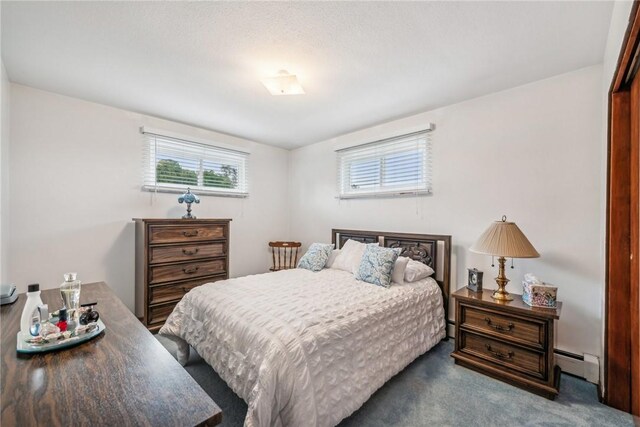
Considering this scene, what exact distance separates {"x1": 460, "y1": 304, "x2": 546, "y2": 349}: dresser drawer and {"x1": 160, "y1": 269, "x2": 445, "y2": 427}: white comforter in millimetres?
362

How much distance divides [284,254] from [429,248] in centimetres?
224

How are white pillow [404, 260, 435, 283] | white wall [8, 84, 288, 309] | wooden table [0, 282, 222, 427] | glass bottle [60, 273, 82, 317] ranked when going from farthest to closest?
Result: 1. white pillow [404, 260, 435, 283]
2. white wall [8, 84, 288, 309]
3. glass bottle [60, 273, 82, 317]
4. wooden table [0, 282, 222, 427]

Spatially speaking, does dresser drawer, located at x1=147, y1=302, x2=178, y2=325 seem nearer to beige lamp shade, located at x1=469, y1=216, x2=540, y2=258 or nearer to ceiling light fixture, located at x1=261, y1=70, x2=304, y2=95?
ceiling light fixture, located at x1=261, y1=70, x2=304, y2=95

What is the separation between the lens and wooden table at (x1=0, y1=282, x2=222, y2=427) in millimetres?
689

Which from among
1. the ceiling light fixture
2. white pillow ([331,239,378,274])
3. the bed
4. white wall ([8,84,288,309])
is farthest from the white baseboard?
white wall ([8,84,288,309])

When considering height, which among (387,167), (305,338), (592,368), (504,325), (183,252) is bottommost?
(592,368)

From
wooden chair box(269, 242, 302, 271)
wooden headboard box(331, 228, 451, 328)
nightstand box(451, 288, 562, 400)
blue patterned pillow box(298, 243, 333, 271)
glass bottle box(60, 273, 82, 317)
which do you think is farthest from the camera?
wooden chair box(269, 242, 302, 271)

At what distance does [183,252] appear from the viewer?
9.96 feet

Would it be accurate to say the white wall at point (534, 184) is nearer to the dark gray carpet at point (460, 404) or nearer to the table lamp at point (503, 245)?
the table lamp at point (503, 245)

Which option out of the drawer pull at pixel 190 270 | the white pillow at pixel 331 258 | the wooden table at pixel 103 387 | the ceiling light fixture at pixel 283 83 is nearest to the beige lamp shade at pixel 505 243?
the white pillow at pixel 331 258

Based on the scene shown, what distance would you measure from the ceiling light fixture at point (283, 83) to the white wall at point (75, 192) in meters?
1.94

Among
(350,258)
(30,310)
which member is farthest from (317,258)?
(30,310)

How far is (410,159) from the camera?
3197mm

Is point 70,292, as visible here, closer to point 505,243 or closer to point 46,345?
point 46,345
